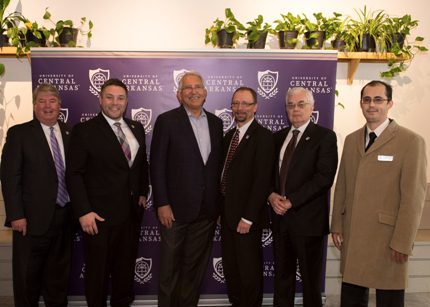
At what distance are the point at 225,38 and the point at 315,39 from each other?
0.87 meters

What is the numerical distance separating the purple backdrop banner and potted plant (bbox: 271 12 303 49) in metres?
0.56

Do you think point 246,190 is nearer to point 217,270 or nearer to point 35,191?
point 217,270

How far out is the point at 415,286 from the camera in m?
3.58

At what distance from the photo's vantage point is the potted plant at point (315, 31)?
370 centimetres

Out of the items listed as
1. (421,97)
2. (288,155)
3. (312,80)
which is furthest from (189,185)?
(421,97)

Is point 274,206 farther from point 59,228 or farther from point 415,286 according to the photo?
point 415,286

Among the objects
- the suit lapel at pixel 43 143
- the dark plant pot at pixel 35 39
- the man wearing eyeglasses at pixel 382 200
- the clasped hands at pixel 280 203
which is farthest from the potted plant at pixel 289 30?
the suit lapel at pixel 43 143

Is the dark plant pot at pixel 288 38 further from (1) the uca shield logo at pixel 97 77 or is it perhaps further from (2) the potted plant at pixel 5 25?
(2) the potted plant at pixel 5 25

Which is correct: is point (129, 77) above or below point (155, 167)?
above

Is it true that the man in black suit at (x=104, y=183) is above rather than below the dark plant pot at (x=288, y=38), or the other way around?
below

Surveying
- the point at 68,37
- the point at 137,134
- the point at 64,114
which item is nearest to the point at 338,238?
the point at 137,134

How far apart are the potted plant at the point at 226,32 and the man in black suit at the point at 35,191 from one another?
5.42ft

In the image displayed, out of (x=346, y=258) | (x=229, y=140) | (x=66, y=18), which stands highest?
(x=66, y=18)

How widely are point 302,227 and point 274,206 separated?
233 mm
